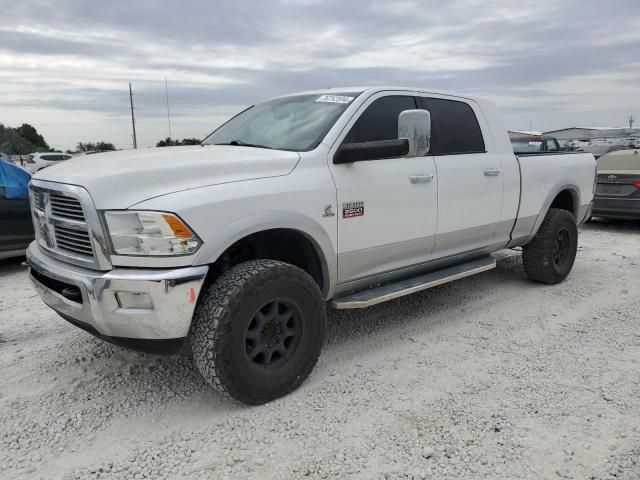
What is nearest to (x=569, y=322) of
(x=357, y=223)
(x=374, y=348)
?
(x=374, y=348)

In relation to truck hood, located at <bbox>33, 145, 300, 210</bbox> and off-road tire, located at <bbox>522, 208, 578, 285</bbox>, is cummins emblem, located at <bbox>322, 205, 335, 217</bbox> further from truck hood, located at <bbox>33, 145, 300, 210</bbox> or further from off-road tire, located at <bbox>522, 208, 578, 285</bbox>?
off-road tire, located at <bbox>522, 208, 578, 285</bbox>

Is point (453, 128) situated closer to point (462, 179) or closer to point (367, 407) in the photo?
point (462, 179)

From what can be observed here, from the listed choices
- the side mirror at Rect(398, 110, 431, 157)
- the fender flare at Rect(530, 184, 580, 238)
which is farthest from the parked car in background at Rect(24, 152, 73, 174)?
the side mirror at Rect(398, 110, 431, 157)

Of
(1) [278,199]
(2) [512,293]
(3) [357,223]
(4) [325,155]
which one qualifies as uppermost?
(4) [325,155]

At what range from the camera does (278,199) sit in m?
3.11

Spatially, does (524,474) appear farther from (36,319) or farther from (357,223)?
(36,319)

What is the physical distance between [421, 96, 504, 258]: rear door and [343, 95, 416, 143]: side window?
0.37 m

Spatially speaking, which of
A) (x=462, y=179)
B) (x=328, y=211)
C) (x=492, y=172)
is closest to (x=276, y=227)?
(x=328, y=211)

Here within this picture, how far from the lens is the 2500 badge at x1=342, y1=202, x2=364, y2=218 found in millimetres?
3461

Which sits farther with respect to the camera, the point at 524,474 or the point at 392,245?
the point at 392,245

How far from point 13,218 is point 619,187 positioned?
30.4ft

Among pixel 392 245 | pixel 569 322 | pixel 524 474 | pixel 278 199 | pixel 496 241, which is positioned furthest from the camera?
pixel 496 241

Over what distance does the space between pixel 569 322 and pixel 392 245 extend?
1.86m

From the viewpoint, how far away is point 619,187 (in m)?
9.09
